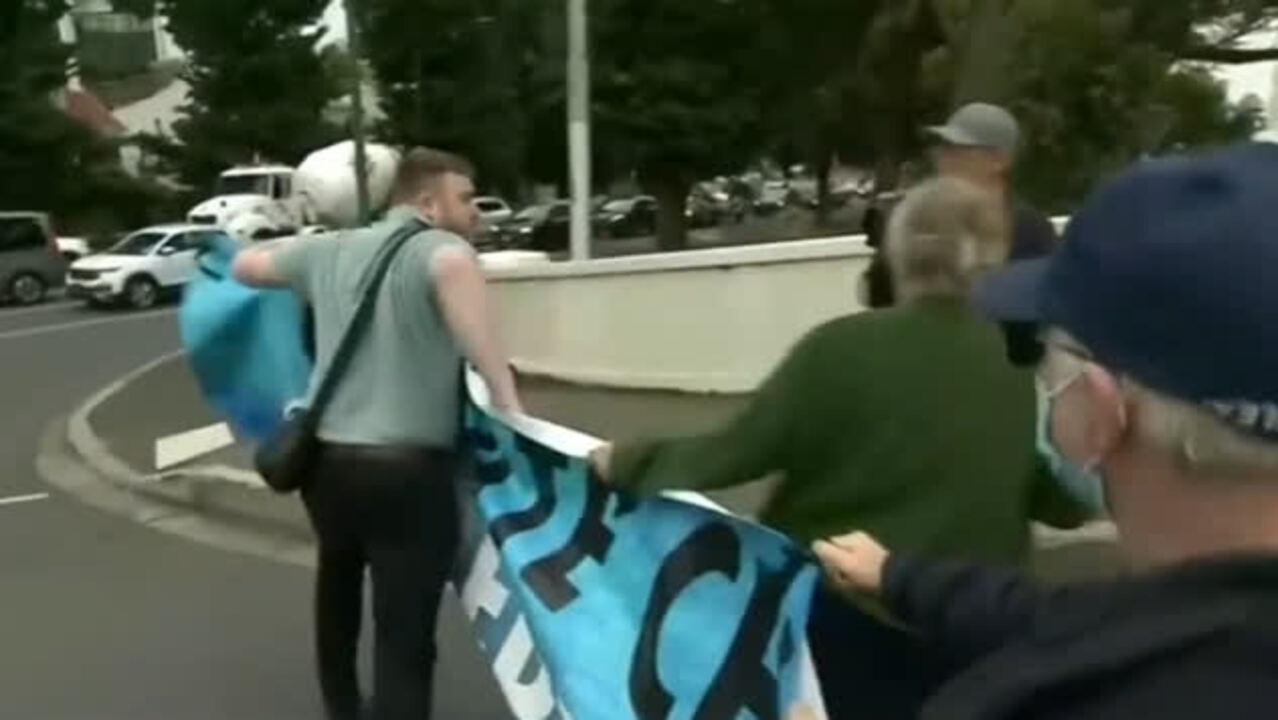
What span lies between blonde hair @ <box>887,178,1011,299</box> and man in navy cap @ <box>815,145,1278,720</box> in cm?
230

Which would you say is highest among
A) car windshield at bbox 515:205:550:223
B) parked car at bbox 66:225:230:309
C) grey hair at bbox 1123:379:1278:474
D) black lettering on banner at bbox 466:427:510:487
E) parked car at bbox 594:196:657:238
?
grey hair at bbox 1123:379:1278:474

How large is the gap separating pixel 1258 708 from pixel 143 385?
19.1 m

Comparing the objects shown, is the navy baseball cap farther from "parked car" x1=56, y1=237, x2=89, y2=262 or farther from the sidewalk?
"parked car" x1=56, y1=237, x2=89, y2=262

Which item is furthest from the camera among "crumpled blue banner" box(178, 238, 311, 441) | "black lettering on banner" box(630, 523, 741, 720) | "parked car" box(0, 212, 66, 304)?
"parked car" box(0, 212, 66, 304)

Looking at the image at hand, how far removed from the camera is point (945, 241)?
13.1 ft

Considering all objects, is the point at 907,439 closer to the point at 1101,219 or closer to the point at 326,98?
the point at 1101,219

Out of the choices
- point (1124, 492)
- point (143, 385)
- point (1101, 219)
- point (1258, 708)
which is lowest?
point (143, 385)

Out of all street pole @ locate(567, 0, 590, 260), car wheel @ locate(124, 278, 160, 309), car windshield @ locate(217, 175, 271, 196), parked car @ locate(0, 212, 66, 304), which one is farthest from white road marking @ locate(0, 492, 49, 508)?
car windshield @ locate(217, 175, 271, 196)

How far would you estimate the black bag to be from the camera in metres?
5.72

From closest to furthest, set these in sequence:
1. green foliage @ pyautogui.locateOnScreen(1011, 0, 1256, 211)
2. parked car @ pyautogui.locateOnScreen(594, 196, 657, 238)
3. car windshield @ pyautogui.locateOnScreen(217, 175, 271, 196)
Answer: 1. green foliage @ pyautogui.locateOnScreen(1011, 0, 1256, 211)
2. car windshield @ pyautogui.locateOnScreen(217, 175, 271, 196)
3. parked car @ pyautogui.locateOnScreen(594, 196, 657, 238)

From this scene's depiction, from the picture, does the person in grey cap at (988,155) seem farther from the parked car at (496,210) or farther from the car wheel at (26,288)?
the parked car at (496,210)

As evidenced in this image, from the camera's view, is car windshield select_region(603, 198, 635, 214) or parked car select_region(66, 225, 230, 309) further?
car windshield select_region(603, 198, 635, 214)

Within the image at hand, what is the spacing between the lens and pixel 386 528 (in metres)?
5.79

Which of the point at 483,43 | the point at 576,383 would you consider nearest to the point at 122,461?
the point at 576,383
